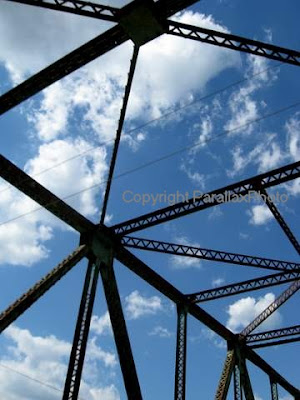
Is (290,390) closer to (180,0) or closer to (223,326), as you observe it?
(223,326)

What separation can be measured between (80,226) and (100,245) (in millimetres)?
866

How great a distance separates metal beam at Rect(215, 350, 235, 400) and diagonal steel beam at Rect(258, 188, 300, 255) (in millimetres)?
6903

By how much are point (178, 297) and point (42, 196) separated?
24.9ft

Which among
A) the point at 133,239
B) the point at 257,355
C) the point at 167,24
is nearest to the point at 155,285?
the point at 133,239

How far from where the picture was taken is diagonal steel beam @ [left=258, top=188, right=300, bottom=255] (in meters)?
12.2

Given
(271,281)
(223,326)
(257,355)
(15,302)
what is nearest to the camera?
(15,302)

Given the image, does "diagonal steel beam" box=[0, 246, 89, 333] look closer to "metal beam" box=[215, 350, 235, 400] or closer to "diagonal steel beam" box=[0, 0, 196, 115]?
"diagonal steel beam" box=[0, 0, 196, 115]

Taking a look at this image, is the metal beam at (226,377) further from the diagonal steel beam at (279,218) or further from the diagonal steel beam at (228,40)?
the diagonal steel beam at (228,40)

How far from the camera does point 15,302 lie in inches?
424

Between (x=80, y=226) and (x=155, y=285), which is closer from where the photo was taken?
(x=80, y=226)

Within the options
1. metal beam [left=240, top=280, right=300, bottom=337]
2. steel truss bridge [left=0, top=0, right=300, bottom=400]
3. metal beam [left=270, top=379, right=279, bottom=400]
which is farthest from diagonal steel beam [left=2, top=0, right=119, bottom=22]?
metal beam [left=270, top=379, right=279, bottom=400]

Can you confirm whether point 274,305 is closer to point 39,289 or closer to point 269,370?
point 269,370

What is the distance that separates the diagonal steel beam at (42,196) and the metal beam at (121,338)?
5.96 feet

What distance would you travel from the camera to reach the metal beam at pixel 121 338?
12203mm
